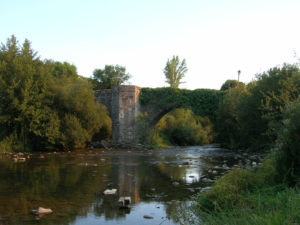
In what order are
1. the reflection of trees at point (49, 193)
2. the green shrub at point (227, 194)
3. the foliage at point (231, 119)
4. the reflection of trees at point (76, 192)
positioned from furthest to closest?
1. the foliage at point (231, 119)
2. the reflection of trees at point (76, 192)
3. the reflection of trees at point (49, 193)
4. the green shrub at point (227, 194)

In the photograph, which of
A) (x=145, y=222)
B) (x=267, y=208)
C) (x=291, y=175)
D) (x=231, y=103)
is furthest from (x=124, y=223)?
(x=231, y=103)

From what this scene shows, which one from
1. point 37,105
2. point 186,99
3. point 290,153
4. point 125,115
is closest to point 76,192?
point 290,153

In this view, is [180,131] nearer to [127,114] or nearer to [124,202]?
[127,114]

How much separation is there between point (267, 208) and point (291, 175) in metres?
1.12

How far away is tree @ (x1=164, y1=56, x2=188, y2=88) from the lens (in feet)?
112

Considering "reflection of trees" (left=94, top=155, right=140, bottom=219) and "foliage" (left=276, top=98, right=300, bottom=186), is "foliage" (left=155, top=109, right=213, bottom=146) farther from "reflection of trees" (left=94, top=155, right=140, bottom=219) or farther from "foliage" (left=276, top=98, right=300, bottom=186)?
"foliage" (left=276, top=98, right=300, bottom=186)

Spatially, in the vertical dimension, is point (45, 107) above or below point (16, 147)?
above

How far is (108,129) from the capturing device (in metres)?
20.4

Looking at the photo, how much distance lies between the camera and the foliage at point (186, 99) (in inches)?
905

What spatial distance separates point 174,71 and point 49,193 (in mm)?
29539

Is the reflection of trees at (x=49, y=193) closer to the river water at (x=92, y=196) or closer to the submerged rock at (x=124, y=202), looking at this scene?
the river water at (x=92, y=196)

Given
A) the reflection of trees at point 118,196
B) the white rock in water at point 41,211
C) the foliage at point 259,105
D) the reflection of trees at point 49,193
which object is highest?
the foliage at point 259,105

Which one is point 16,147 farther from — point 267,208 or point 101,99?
point 267,208

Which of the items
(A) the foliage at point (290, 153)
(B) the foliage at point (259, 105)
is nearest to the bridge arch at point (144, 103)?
(B) the foliage at point (259, 105)
